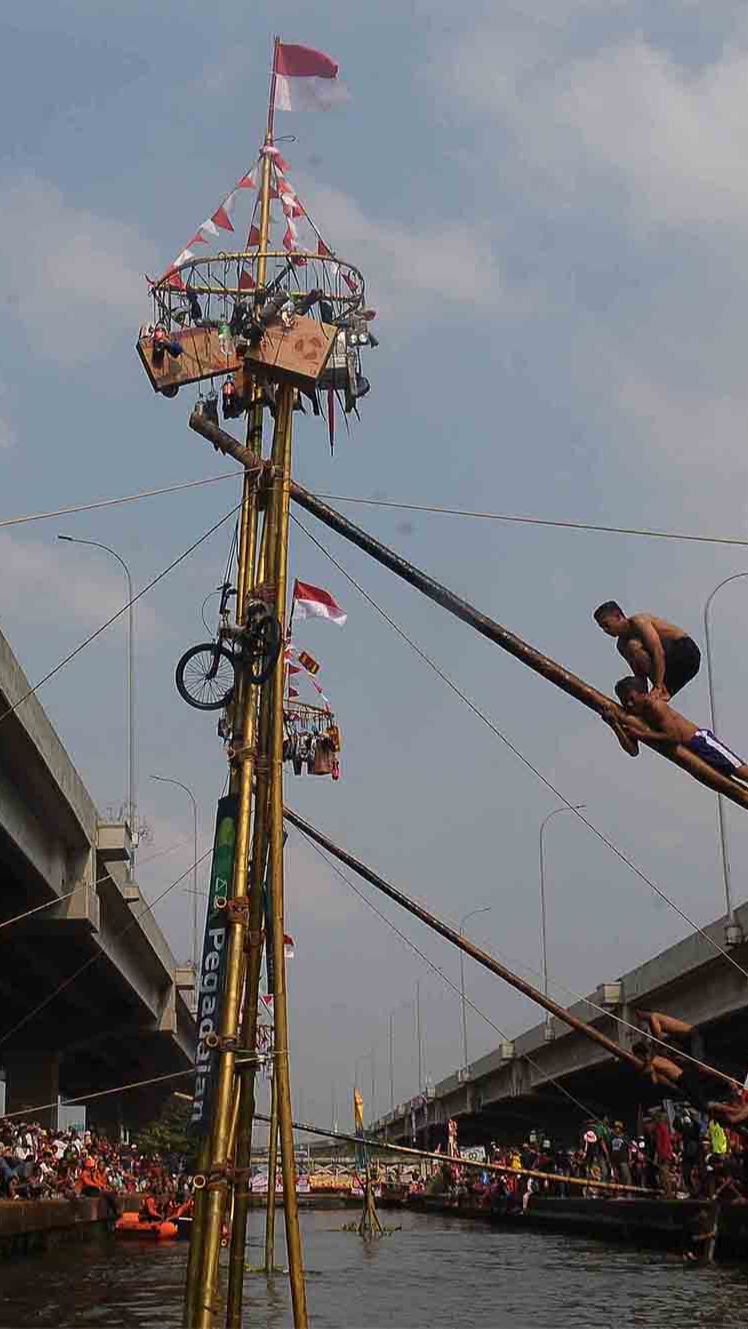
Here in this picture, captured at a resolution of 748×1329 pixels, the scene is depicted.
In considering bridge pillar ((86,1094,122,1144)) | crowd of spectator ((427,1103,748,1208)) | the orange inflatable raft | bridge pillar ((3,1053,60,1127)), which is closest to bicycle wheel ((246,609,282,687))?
crowd of spectator ((427,1103,748,1208))

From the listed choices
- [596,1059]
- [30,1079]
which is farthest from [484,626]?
[30,1079]

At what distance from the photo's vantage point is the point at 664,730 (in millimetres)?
10797

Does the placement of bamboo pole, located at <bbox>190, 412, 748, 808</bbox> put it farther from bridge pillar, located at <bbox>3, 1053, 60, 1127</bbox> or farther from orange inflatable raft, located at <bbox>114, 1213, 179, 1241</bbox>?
bridge pillar, located at <bbox>3, 1053, 60, 1127</bbox>

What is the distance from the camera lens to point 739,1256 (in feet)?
101

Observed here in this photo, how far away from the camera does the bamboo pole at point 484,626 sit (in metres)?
10.9

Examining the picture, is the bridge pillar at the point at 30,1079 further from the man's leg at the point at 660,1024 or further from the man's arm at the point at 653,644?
the man's arm at the point at 653,644

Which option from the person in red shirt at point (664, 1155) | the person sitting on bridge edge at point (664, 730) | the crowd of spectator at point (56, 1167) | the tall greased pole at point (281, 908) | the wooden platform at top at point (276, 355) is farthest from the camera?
the crowd of spectator at point (56, 1167)

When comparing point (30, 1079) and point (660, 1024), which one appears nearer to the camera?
point (660, 1024)

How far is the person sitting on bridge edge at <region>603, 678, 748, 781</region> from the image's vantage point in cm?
1075

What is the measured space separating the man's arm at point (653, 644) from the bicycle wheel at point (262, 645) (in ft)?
12.2

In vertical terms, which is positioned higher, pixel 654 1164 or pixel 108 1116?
pixel 108 1116

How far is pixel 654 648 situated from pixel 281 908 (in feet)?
13.8

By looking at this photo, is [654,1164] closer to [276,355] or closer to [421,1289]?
[421,1289]

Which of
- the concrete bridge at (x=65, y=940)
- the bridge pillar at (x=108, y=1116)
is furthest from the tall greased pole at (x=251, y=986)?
the bridge pillar at (x=108, y=1116)
